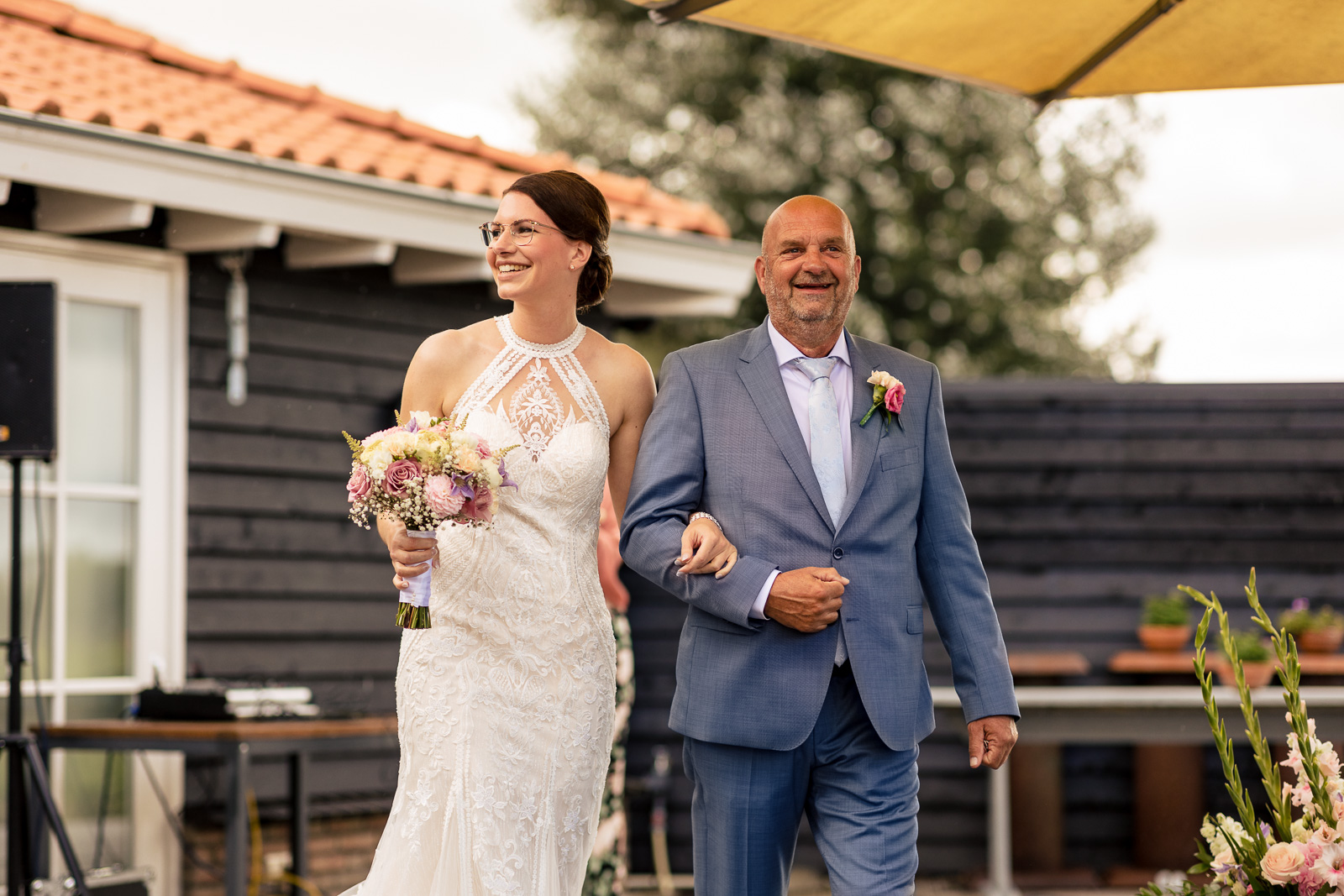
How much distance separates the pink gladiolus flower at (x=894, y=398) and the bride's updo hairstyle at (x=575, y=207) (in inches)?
29.0

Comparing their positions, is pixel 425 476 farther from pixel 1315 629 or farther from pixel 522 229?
pixel 1315 629

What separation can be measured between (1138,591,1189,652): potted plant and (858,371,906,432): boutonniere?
4762 mm

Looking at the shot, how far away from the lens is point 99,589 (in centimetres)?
561

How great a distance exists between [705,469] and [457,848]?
93cm

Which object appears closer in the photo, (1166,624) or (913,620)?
(913,620)

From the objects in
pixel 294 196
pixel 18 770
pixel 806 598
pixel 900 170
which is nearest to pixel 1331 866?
pixel 806 598

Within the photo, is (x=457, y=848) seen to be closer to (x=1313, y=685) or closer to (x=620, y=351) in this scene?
(x=620, y=351)

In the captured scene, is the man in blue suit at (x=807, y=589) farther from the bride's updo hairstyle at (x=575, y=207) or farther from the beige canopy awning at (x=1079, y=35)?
the beige canopy awning at (x=1079, y=35)

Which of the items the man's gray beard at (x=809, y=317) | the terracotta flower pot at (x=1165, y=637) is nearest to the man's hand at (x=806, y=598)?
the man's gray beard at (x=809, y=317)

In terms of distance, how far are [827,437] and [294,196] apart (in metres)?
3.40

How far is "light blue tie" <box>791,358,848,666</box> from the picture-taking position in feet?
9.72

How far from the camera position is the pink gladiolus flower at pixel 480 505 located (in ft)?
9.23

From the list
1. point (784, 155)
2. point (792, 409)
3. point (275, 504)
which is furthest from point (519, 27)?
point (792, 409)

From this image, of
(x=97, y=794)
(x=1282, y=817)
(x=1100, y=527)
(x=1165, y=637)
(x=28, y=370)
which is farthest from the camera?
(x=1100, y=527)
